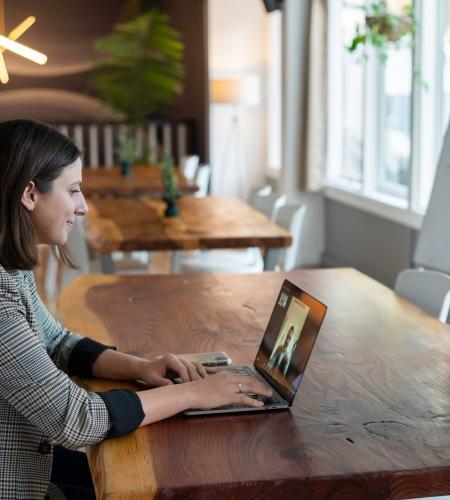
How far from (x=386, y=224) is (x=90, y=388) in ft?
14.6

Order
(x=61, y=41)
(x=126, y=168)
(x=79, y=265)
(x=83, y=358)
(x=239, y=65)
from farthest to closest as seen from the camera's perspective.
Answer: (x=61, y=41)
(x=239, y=65)
(x=126, y=168)
(x=79, y=265)
(x=83, y=358)

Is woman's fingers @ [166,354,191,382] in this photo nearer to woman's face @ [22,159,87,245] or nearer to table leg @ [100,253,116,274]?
woman's face @ [22,159,87,245]

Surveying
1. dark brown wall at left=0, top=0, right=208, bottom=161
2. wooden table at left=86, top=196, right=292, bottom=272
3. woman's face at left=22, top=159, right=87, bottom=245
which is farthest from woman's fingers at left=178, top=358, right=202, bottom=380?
dark brown wall at left=0, top=0, right=208, bottom=161

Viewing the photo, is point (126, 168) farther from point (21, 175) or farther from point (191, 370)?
point (21, 175)

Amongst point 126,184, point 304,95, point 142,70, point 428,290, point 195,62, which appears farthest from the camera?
point 195,62

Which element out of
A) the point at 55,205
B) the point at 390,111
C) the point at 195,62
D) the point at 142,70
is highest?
the point at 195,62

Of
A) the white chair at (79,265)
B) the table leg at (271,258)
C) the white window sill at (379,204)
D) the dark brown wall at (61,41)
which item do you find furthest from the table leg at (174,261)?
the dark brown wall at (61,41)

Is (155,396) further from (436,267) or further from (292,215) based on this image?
(292,215)

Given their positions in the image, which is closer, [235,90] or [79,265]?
[79,265]

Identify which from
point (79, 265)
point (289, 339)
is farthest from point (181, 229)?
point (289, 339)

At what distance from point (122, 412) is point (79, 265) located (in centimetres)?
190

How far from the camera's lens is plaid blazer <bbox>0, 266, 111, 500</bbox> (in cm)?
168

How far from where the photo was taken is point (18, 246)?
6.00ft

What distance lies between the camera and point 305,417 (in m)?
1.81
